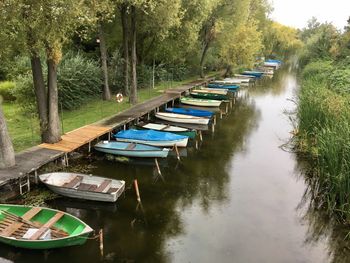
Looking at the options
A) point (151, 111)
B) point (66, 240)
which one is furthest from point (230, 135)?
point (66, 240)

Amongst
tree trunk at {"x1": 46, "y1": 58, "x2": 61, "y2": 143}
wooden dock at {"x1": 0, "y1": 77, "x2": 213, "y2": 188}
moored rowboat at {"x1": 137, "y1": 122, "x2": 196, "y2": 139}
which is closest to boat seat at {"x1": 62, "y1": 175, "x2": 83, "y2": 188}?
wooden dock at {"x1": 0, "y1": 77, "x2": 213, "y2": 188}

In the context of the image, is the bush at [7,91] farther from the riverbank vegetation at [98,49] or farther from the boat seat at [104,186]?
the boat seat at [104,186]

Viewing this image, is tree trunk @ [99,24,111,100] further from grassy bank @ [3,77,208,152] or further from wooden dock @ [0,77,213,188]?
wooden dock @ [0,77,213,188]

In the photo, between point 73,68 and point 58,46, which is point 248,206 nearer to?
point 58,46

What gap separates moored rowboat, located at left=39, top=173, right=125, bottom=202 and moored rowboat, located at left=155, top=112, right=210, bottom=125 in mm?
10394

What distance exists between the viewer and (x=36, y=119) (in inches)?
677

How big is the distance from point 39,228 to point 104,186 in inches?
128

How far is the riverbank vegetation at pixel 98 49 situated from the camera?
12570mm

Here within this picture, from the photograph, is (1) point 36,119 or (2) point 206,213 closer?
(2) point 206,213

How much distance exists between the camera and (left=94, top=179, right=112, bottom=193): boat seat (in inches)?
486

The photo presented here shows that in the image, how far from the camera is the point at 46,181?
1260 centimetres

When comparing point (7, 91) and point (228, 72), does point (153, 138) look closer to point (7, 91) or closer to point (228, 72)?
point (7, 91)

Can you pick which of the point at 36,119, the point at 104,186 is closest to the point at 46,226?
the point at 104,186

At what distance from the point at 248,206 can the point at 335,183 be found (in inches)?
126
